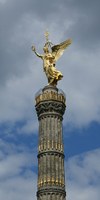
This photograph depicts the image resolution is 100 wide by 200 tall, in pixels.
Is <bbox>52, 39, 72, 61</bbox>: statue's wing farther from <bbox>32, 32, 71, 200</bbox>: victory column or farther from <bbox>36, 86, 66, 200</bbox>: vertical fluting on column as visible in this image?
<bbox>36, 86, 66, 200</bbox>: vertical fluting on column

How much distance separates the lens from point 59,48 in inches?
2098

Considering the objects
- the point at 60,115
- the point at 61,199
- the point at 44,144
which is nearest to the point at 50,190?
the point at 61,199

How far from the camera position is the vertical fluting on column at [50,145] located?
151ft

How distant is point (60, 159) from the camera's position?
157ft

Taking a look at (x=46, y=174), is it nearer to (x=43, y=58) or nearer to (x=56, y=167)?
(x=56, y=167)

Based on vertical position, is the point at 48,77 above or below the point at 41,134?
above

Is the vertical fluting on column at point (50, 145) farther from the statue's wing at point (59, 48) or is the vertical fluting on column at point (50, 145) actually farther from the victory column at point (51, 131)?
the statue's wing at point (59, 48)

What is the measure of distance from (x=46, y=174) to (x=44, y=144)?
315 cm

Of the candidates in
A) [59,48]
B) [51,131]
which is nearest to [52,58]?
[59,48]

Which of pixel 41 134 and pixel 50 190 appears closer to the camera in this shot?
pixel 50 190

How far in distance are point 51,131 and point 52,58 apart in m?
8.28

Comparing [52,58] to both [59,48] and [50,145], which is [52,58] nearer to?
[59,48]

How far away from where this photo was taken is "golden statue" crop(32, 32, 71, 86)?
169ft

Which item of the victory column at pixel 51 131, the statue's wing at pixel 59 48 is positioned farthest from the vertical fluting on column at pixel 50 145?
the statue's wing at pixel 59 48
